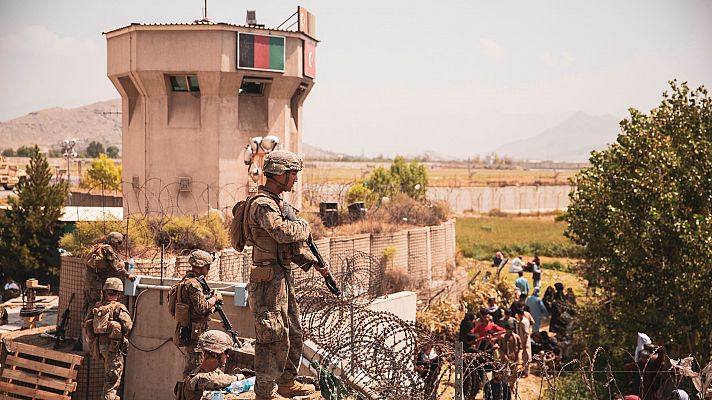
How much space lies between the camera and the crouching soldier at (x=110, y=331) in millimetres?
8672

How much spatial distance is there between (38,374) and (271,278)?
5468 millimetres

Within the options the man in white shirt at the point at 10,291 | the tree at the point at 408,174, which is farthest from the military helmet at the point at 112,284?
the tree at the point at 408,174

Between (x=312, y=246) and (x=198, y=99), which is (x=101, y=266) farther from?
(x=198, y=99)

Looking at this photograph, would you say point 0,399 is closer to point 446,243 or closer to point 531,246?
point 446,243

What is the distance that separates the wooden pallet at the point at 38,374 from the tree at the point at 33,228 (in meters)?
6.35

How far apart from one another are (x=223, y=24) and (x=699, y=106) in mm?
10520

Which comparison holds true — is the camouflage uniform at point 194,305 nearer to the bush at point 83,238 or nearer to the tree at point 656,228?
the bush at point 83,238

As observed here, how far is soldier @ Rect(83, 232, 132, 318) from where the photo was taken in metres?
9.52

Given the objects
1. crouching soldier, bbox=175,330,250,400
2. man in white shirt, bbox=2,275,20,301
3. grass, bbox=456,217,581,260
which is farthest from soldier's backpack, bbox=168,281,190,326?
Result: grass, bbox=456,217,581,260

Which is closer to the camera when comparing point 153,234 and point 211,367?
point 211,367

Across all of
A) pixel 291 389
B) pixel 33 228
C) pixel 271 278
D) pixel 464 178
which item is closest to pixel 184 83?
pixel 33 228

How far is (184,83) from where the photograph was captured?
19484 mm

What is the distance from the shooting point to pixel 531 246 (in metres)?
39.8

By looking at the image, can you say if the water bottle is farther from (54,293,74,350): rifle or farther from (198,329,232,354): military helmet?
(54,293,74,350): rifle
